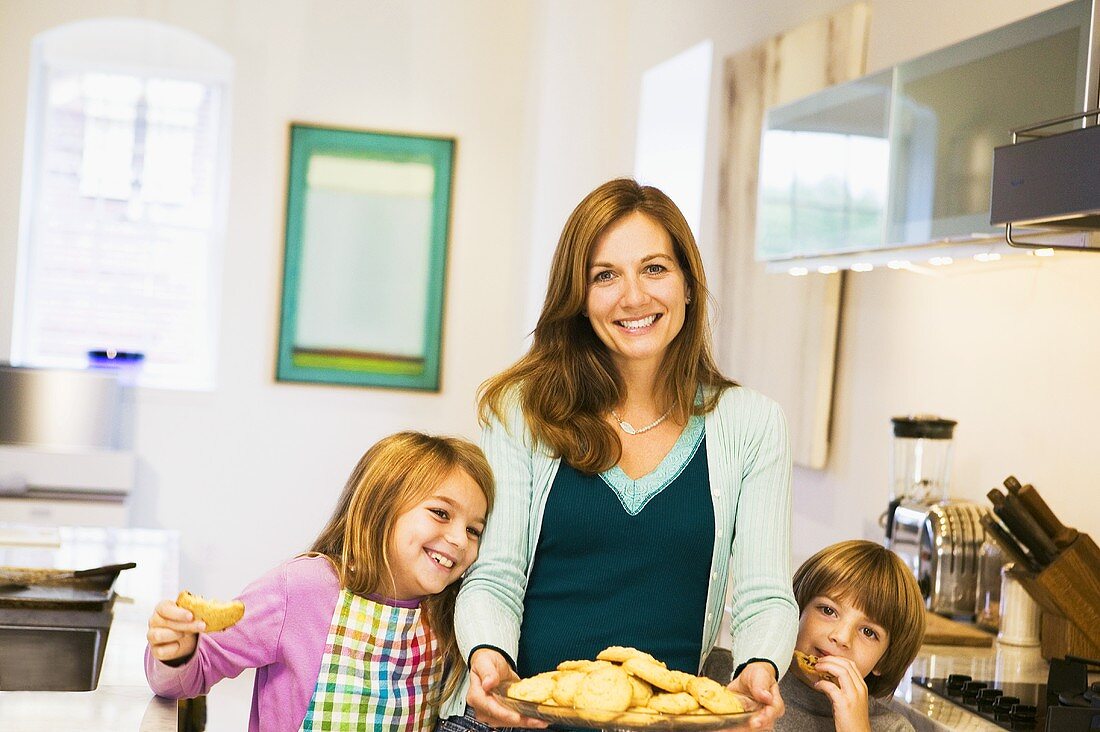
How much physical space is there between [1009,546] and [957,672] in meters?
0.30

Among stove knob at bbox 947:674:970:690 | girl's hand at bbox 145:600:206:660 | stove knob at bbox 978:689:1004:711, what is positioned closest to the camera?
girl's hand at bbox 145:600:206:660

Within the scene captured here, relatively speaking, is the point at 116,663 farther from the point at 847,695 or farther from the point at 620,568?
the point at 847,695

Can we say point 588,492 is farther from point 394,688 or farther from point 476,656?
point 394,688

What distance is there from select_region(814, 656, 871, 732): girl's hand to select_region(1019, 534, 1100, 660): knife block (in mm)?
694

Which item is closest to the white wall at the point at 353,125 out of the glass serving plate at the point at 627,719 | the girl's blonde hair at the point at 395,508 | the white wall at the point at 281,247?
the white wall at the point at 281,247

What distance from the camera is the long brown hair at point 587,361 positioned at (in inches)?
65.3

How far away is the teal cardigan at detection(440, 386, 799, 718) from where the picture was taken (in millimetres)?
1582

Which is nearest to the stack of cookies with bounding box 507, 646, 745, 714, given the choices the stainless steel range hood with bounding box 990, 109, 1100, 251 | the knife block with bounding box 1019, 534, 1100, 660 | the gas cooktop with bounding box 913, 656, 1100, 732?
the gas cooktop with bounding box 913, 656, 1100, 732

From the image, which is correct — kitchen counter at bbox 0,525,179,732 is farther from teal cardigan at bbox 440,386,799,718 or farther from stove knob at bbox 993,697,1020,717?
stove knob at bbox 993,697,1020,717

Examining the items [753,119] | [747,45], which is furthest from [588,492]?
[747,45]

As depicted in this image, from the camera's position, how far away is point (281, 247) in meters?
5.53

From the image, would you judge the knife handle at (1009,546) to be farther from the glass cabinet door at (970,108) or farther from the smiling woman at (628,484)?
the smiling woman at (628,484)

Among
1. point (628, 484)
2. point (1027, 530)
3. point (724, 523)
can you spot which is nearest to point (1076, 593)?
point (1027, 530)

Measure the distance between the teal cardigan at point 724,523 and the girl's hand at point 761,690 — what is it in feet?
0.21
